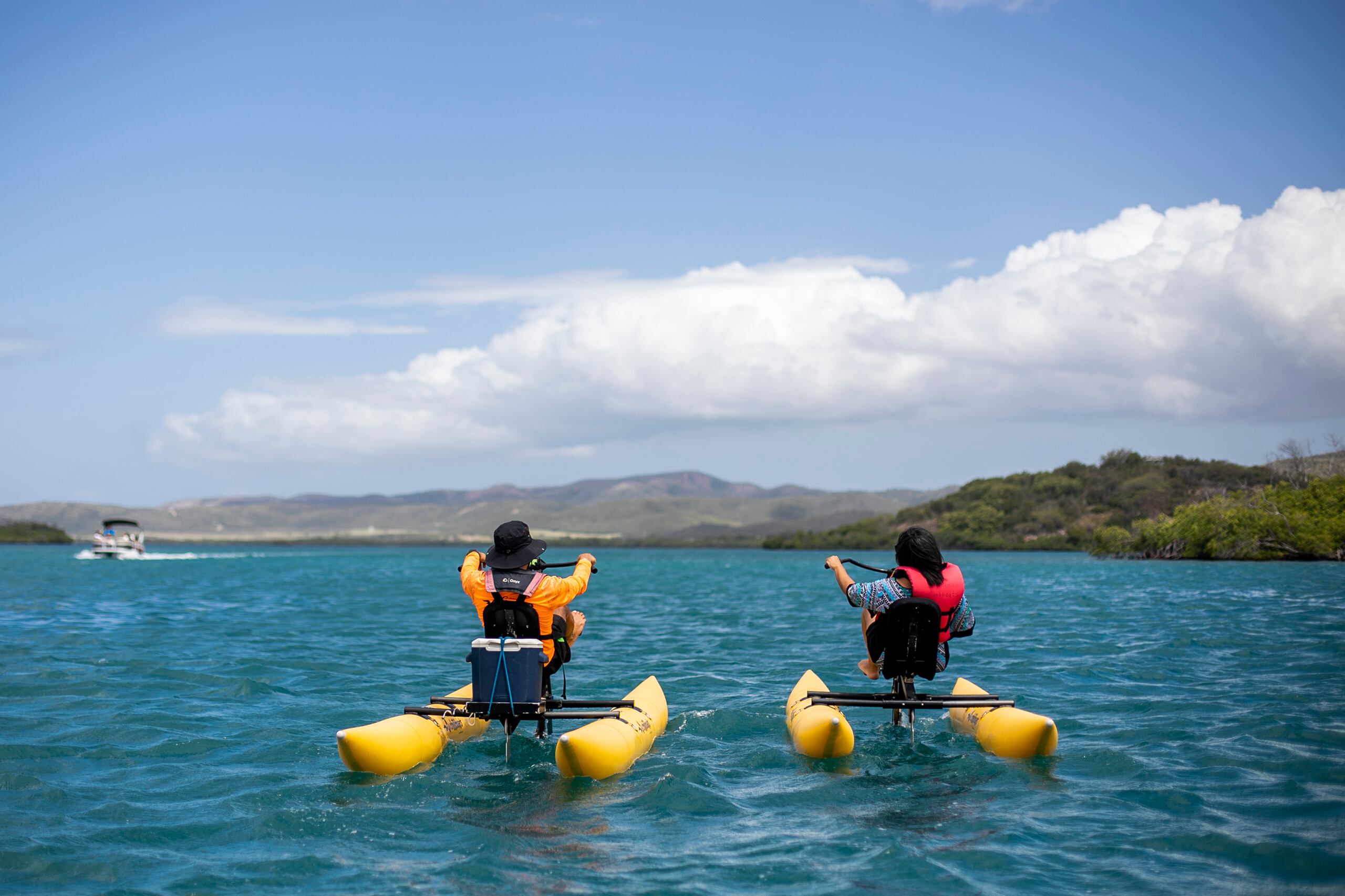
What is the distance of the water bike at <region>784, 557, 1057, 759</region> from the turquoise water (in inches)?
8.8

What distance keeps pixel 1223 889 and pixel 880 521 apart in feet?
494

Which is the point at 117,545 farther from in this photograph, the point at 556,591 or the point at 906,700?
the point at 906,700

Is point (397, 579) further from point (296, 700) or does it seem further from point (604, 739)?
point (604, 739)

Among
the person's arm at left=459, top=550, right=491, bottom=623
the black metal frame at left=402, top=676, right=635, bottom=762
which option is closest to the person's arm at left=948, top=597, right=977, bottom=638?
the black metal frame at left=402, top=676, right=635, bottom=762

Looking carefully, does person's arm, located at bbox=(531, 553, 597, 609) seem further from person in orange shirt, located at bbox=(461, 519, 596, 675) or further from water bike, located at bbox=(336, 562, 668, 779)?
water bike, located at bbox=(336, 562, 668, 779)

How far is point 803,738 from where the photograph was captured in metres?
9.78

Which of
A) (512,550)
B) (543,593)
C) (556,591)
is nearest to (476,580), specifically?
(512,550)

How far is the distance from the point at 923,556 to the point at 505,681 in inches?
167

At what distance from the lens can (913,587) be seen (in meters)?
9.90

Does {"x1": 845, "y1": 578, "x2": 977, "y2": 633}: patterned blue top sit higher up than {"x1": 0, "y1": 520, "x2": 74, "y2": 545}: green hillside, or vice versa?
{"x1": 845, "y1": 578, "x2": 977, "y2": 633}: patterned blue top

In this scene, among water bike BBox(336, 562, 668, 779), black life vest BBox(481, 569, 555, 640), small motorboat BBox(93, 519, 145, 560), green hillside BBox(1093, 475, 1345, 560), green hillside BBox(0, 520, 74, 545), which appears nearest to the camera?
water bike BBox(336, 562, 668, 779)

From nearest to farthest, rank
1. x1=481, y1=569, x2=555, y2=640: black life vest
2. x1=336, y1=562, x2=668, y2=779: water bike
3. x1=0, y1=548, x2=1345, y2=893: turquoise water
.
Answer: x1=0, y1=548, x2=1345, y2=893: turquoise water < x1=336, y1=562, x2=668, y2=779: water bike < x1=481, y1=569, x2=555, y2=640: black life vest

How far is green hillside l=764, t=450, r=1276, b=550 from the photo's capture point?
113 metres

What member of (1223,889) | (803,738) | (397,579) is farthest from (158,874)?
(397,579)
